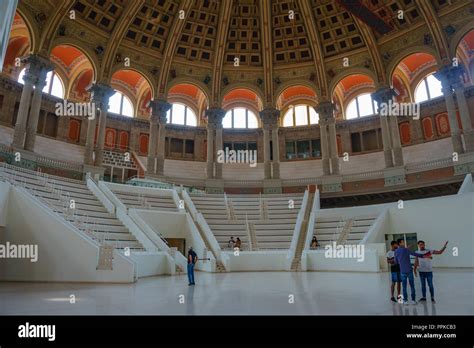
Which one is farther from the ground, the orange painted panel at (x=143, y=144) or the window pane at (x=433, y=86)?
the window pane at (x=433, y=86)

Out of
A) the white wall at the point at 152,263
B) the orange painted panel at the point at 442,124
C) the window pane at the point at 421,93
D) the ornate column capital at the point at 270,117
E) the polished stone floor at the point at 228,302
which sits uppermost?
the window pane at the point at 421,93

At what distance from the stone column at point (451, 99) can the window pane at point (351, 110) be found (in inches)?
428

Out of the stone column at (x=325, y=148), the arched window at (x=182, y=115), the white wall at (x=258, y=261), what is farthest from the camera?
the arched window at (x=182, y=115)

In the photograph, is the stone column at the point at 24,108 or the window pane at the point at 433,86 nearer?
the stone column at the point at 24,108

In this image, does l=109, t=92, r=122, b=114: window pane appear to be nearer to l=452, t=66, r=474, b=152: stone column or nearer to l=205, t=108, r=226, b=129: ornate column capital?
l=205, t=108, r=226, b=129: ornate column capital

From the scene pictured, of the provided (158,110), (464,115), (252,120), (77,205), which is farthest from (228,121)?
(77,205)

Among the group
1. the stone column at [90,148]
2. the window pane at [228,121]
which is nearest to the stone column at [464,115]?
the window pane at [228,121]

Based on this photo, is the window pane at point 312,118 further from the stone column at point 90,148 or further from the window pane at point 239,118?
the stone column at point 90,148

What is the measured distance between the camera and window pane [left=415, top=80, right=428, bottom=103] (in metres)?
33.6

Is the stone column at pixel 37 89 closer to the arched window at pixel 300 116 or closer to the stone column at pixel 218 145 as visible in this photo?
the stone column at pixel 218 145

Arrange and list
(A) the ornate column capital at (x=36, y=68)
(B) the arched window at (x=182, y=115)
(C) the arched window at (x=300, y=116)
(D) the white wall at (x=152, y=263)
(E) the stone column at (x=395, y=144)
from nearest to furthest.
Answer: (D) the white wall at (x=152, y=263) < (A) the ornate column capital at (x=36, y=68) < (E) the stone column at (x=395, y=144) < (B) the arched window at (x=182, y=115) < (C) the arched window at (x=300, y=116)

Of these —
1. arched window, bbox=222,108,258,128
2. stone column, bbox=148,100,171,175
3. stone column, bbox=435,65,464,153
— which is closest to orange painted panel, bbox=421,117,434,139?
stone column, bbox=435,65,464,153

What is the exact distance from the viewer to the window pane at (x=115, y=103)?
36188mm
